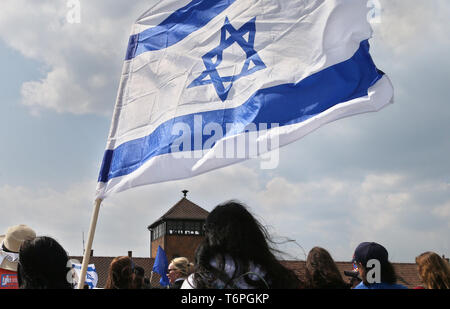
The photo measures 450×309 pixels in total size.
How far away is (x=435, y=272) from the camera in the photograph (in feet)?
13.7

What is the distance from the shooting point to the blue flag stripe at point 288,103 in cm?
489

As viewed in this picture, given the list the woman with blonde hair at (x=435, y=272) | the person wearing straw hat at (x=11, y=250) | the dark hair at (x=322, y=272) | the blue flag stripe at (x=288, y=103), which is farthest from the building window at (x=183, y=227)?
the woman with blonde hair at (x=435, y=272)

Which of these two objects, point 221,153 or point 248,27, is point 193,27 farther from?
point 221,153

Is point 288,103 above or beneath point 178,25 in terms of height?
beneath

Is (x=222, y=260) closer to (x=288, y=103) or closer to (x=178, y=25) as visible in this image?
(x=288, y=103)

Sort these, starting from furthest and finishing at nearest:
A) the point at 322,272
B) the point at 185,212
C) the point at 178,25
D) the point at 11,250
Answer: the point at 185,212 < the point at 178,25 < the point at 11,250 < the point at 322,272

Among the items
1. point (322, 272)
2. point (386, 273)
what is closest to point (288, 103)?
point (322, 272)

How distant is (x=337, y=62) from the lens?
514cm

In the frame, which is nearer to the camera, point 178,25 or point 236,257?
point 236,257

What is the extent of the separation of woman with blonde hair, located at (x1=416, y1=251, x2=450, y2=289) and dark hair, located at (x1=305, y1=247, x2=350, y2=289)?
0.66 m

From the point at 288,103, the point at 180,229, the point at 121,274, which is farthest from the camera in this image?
the point at 180,229

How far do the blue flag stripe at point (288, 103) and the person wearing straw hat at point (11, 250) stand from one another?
103 cm

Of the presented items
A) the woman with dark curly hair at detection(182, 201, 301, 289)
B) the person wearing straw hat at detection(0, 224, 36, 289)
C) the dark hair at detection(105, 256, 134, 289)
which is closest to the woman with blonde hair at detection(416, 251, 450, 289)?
the woman with dark curly hair at detection(182, 201, 301, 289)

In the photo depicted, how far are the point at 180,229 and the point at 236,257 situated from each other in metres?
50.9
